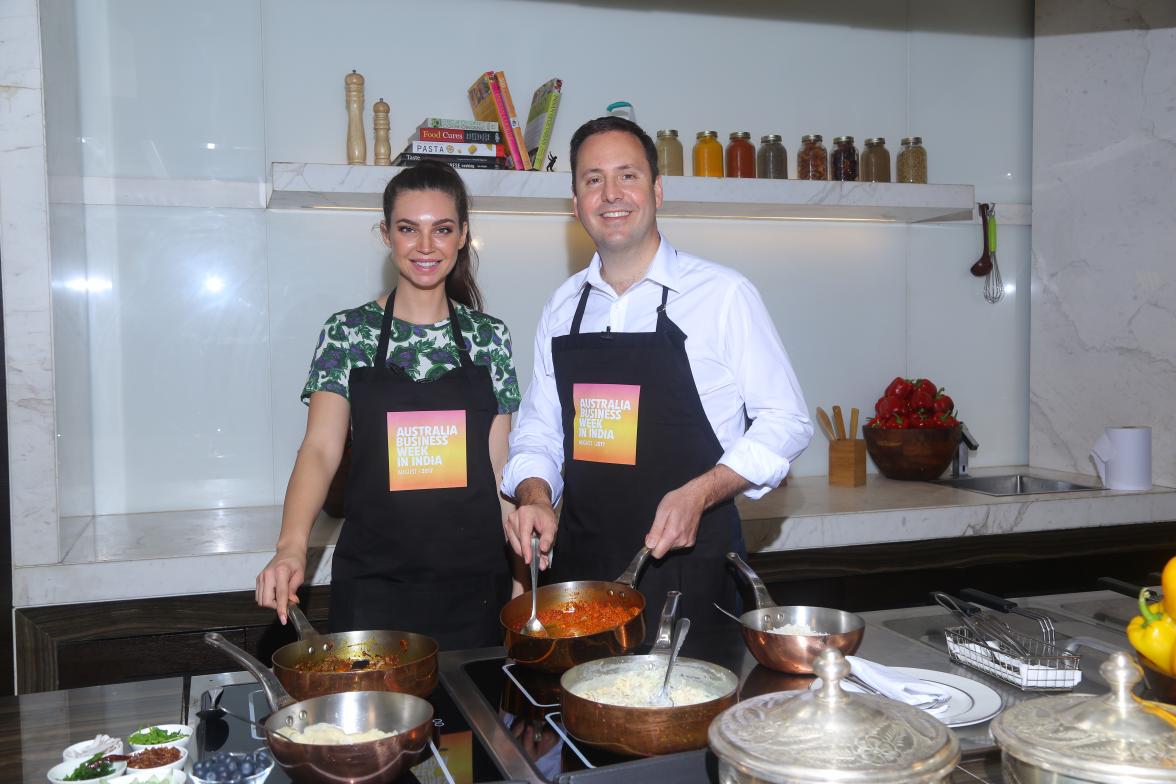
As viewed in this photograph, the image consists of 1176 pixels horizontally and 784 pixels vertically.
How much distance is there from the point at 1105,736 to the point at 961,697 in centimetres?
34

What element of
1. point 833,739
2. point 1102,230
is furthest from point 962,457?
point 833,739

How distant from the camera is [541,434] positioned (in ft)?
6.03

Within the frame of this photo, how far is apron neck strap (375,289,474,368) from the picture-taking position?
6.00 feet

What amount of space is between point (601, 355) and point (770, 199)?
1253 millimetres

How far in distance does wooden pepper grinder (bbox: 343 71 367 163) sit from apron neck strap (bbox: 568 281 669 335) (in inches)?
41.4

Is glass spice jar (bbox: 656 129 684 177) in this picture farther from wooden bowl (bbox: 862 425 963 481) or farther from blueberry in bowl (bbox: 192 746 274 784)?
blueberry in bowl (bbox: 192 746 274 784)

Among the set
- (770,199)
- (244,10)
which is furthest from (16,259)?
(770,199)

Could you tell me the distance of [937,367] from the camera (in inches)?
132

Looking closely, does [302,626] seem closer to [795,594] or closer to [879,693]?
[879,693]

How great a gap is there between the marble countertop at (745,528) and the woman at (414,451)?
1.69ft

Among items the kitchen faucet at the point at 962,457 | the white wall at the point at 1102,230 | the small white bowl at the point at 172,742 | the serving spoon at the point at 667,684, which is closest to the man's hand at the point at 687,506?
the serving spoon at the point at 667,684

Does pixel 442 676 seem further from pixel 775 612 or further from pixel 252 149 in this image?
pixel 252 149

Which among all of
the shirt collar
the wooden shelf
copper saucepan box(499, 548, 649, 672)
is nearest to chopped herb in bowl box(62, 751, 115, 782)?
copper saucepan box(499, 548, 649, 672)

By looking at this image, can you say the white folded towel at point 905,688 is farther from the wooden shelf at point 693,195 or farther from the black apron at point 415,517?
the wooden shelf at point 693,195
